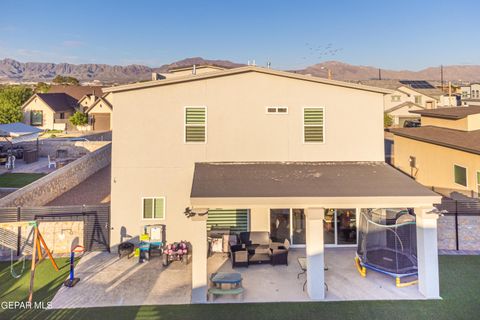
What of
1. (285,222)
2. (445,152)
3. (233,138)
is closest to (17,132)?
(233,138)

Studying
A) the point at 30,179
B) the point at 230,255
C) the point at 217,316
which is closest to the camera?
the point at 217,316

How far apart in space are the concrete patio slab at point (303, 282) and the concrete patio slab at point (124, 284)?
1358 mm

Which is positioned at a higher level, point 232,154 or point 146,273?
point 232,154

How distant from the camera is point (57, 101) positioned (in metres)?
59.5

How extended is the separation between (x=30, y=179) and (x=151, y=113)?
14.9m

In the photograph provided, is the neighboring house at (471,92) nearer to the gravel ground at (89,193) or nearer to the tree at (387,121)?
the tree at (387,121)

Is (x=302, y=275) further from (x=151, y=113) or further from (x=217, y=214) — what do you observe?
(x=151, y=113)

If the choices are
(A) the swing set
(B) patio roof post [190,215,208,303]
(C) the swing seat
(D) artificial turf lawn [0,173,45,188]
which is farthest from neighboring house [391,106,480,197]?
(D) artificial turf lawn [0,173,45,188]

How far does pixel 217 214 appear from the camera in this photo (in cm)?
1514

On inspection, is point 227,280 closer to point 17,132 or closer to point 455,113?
point 455,113

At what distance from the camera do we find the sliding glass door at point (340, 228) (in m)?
15.2

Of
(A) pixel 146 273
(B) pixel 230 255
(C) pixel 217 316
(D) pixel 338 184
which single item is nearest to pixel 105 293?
(A) pixel 146 273

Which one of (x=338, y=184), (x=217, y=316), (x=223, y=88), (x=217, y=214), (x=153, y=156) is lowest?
(x=217, y=316)

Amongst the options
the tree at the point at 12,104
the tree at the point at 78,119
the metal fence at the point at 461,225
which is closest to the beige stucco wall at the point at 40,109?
the tree at the point at 12,104
